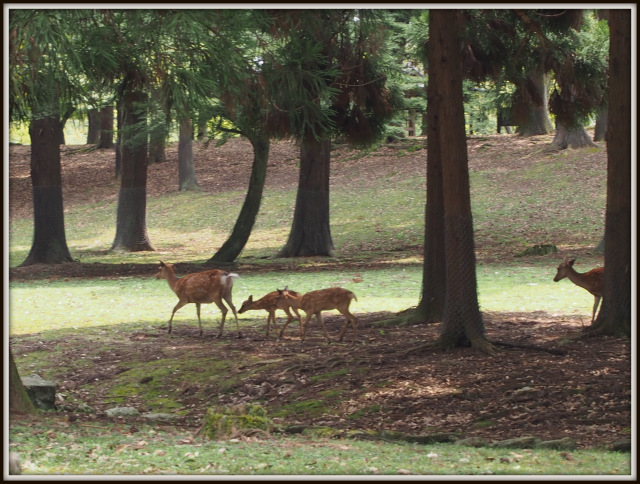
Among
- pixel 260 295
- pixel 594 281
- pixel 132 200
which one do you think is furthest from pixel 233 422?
pixel 132 200

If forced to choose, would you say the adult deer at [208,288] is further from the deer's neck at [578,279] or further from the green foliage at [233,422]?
the deer's neck at [578,279]

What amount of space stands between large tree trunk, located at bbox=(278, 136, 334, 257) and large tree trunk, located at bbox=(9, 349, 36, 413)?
54.5 ft

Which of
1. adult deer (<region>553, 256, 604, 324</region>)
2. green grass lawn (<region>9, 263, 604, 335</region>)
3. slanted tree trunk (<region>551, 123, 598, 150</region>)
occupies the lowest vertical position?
green grass lawn (<region>9, 263, 604, 335</region>)

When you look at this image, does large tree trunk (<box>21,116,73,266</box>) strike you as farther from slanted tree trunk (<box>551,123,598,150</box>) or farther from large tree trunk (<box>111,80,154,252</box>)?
slanted tree trunk (<box>551,123,598,150</box>)

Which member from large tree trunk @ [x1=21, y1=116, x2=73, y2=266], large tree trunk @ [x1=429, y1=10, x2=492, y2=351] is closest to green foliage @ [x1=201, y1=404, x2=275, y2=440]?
large tree trunk @ [x1=429, y1=10, x2=492, y2=351]

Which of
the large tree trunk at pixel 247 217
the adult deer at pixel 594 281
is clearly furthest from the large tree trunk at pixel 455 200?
the large tree trunk at pixel 247 217

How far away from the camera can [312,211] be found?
79.0 feet

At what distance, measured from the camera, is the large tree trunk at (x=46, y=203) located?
22984mm

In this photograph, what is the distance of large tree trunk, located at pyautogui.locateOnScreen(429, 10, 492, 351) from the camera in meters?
10.1

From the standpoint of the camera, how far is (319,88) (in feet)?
34.9

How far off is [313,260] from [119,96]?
13.2 meters

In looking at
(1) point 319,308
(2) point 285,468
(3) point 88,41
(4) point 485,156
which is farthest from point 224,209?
(2) point 285,468

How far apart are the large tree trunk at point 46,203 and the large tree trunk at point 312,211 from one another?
19.8 feet

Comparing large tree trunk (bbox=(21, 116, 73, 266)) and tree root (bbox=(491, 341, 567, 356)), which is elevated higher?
large tree trunk (bbox=(21, 116, 73, 266))
